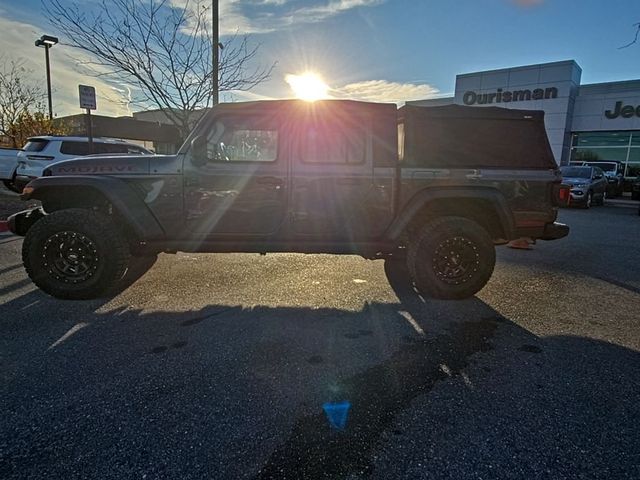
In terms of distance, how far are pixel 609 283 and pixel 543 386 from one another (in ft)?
11.1

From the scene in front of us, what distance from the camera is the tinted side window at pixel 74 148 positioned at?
1056 centimetres

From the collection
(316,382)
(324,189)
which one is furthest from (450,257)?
(316,382)

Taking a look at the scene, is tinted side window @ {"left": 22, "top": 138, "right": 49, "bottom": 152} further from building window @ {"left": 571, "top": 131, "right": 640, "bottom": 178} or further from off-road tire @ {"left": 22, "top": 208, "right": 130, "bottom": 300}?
building window @ {"left": 571, "top": 131, "right": 640, "bottom": 178}

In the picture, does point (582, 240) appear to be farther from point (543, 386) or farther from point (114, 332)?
point (114, 332)

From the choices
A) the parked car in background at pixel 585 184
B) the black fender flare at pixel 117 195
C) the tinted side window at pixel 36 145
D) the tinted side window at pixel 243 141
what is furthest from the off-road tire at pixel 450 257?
the parked car in background at pixel 585 184

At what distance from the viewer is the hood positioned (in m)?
3.97

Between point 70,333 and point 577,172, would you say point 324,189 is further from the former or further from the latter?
point 577,172

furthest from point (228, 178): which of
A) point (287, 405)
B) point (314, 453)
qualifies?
point (314, 453)

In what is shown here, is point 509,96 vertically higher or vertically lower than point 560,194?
higher

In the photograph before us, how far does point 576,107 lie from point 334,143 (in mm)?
25473

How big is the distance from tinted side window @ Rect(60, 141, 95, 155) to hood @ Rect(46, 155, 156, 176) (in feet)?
26.1

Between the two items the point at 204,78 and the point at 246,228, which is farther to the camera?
the point at 204,78

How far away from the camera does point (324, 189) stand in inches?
160

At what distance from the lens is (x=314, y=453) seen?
6.21 feet
